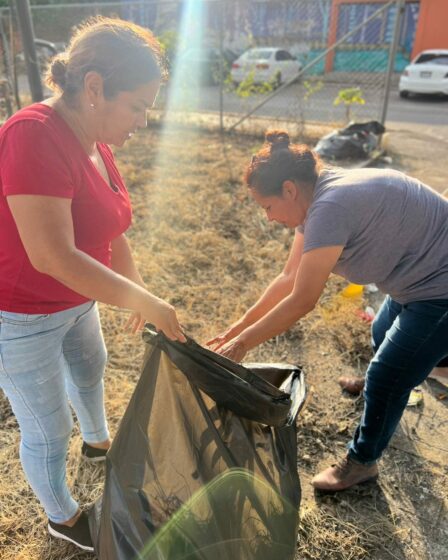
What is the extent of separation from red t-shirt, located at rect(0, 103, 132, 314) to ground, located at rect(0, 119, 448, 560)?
3.40 feet

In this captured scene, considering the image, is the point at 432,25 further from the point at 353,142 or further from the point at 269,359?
the point at 269,359

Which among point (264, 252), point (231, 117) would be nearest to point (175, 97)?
point (231, 117)

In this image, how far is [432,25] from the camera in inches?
636

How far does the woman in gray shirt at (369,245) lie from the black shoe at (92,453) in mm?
779

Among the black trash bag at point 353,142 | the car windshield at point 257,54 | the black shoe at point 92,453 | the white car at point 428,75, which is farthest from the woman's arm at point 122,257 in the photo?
the white car at point 428,75

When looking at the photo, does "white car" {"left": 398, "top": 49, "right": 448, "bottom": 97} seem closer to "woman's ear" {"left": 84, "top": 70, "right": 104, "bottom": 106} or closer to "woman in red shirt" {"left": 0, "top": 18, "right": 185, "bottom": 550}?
"woman in red shirt" {"left": 0, "top": 18, "right": 185, "bottom": 550}

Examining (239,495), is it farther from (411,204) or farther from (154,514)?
(411,204)

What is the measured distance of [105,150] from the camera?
1.54 meters

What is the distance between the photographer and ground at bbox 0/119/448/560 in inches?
70.7

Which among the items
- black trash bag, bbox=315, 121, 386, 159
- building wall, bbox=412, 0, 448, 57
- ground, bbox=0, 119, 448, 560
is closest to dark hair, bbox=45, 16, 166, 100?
ground, bbox=0, 119, 448, 560

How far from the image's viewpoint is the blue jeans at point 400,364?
5.29 feet

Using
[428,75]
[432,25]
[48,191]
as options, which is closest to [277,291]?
[48,191]

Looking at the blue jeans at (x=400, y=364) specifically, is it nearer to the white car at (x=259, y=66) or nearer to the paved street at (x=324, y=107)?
the paved street at (x=324, y=107)

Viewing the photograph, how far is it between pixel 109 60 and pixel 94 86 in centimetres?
7
